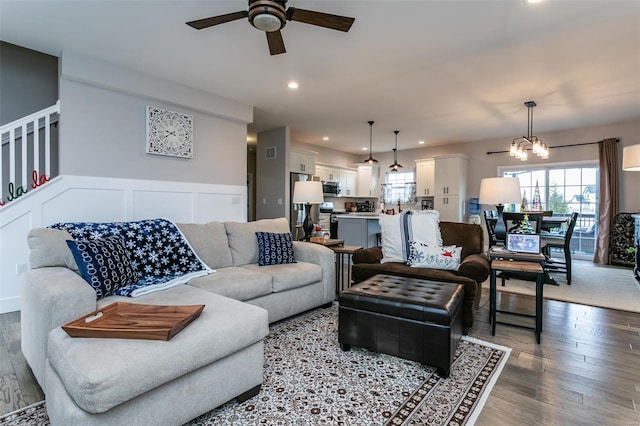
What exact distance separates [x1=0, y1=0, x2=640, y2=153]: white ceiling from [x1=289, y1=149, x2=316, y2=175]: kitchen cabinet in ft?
5.05

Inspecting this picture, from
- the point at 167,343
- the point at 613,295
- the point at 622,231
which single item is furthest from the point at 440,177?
the point at 167,343

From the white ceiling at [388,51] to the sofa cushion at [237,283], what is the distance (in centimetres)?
218

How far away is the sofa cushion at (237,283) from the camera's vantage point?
2461 mm

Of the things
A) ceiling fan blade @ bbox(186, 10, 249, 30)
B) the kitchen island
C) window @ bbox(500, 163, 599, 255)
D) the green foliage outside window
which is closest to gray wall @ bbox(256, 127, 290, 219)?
the kitchen island

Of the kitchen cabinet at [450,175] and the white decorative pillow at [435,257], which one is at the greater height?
the kitchen cabinet at [450,175]

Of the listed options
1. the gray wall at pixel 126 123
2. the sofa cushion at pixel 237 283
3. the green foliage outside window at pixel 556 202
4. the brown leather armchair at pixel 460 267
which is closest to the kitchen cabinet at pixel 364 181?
the green foliage outside window at pixel 556 202

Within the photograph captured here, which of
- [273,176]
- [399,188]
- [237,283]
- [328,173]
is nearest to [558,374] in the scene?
[237,283]

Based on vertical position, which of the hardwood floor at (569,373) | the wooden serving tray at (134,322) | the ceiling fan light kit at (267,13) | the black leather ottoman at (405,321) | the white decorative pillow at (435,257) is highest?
the ceiling fan light kit at (267,13)

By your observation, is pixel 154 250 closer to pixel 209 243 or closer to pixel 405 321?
pixel 209 243

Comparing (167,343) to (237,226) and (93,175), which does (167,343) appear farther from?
(93,175)

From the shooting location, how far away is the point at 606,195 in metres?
5.98

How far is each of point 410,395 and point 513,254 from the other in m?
1.76

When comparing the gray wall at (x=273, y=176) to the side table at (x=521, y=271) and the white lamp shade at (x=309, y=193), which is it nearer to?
the white lamp shade at (x=309, y=193)

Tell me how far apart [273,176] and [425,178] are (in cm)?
391
